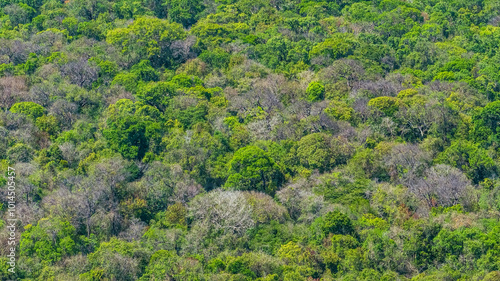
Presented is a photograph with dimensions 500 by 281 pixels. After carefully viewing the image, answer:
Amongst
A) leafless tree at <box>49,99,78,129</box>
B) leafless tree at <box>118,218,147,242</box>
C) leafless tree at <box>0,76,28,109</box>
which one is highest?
leafless tree at <box>0,76,28,109</box>

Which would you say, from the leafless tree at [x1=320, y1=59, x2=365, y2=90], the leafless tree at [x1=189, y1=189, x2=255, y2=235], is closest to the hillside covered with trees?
the leafless tree at [x1=189, y1=189, x2=255, y2=235]

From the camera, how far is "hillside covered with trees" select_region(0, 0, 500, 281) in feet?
169

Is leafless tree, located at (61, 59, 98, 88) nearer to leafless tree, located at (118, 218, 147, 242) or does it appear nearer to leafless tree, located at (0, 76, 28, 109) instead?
leafless tree, located at (0, 76, 28, 109)

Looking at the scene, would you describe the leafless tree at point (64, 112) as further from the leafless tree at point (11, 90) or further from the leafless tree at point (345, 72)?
the leafless tree at point (345, 72)

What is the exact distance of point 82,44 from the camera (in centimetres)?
8925

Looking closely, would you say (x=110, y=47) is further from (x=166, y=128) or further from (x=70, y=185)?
(x=70, y=185)

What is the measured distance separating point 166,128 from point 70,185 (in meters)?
13.5

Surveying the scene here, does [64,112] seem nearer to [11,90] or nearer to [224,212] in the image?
[11,90]

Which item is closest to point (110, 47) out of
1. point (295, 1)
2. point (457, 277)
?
point (295, 1)

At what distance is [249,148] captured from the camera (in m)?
64.5

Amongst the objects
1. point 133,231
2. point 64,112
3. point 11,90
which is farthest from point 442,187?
point 11,90

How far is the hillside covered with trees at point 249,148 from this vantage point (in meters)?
51.6

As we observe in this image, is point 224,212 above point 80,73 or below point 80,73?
above

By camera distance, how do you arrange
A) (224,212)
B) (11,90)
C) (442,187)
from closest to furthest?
1. (224,212)
2. (442,187)
3. (11,90)
